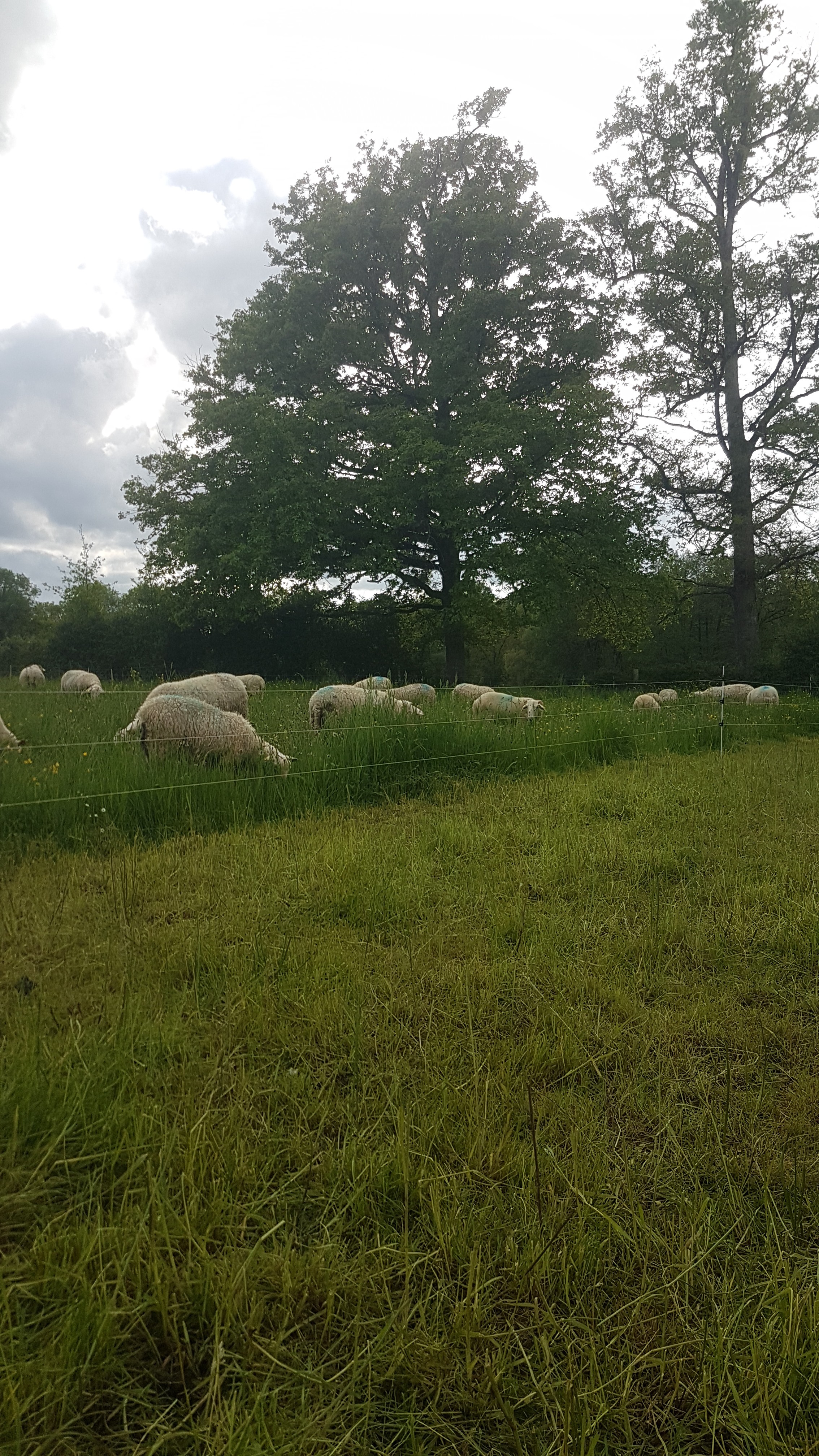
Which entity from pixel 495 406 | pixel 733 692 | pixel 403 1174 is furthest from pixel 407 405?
pixel 403 1174

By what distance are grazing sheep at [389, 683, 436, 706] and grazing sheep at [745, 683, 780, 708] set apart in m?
7.80

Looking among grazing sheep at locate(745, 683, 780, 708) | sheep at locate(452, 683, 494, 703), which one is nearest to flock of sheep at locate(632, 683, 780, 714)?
grazing sheep at locate(745, 683, 780, 708)

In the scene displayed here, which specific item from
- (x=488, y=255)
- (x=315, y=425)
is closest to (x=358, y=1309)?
(x=315, y=425)

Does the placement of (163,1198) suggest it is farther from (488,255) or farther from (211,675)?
(488,255)

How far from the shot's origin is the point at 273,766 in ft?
18.5

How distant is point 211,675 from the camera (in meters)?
9.08

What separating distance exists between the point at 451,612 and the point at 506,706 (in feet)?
32.4

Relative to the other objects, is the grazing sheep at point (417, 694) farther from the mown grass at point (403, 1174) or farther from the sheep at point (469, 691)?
the mown grass at point (403, 1174)

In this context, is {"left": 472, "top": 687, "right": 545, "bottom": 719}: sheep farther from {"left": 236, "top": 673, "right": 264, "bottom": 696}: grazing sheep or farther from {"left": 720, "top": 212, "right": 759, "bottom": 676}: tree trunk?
{"left": 720, "top": 212, "right": 759, "bottom": 676}: tree trunk

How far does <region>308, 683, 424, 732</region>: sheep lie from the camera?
7.64m

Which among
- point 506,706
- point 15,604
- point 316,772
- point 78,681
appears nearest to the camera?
point 316,772

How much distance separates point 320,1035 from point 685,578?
2239 centimetres

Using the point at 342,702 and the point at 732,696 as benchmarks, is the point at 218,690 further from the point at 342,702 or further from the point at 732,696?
the point at 732,696

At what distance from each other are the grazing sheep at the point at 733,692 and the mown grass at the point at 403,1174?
12261 millimetres
